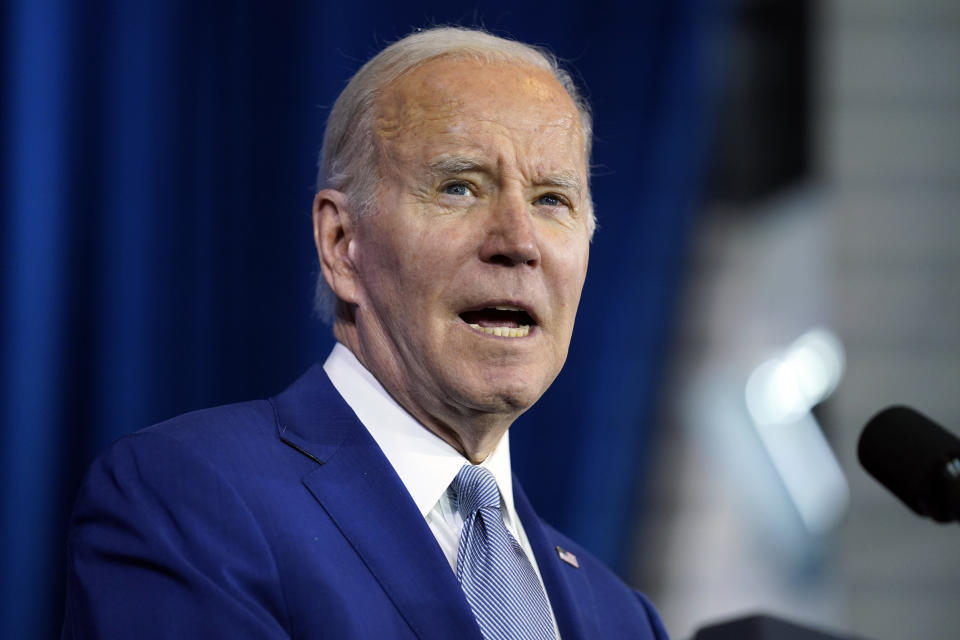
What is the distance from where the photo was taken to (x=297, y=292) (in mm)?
2713

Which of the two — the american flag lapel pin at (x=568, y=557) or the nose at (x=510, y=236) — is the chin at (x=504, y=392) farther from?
the american flag lapel pin at (x=568, y=557)

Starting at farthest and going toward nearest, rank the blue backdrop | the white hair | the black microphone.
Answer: the blue backdrop, the white hair, the black microphone

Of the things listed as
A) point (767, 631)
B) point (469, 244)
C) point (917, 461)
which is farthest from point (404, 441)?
point (917, 461)

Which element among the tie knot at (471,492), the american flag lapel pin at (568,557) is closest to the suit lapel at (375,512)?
the tie knot at (471,492)

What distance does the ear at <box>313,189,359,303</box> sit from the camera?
4.77ft

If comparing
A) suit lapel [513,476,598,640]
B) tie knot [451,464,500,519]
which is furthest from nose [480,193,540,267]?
suit lapel [513,476,598,640]

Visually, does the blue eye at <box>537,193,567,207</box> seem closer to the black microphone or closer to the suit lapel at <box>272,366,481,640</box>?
the suit lapel at <box>272,366,481,640</box>

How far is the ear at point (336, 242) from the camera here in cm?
145

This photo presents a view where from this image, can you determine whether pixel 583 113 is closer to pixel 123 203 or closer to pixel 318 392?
pixel 318 392

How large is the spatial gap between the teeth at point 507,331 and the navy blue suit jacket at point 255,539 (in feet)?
0.63

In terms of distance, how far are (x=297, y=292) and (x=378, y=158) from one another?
1323 mm

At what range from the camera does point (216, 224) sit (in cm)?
260

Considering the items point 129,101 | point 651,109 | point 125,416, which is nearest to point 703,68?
point 651,109

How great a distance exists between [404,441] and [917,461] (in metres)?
0.60
